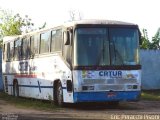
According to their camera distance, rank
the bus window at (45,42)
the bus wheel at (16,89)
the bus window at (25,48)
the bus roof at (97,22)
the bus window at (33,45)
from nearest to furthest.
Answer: the bus roof at (97,22), the bus window at (45,42), the bus window at (33,45), the bus window at (25,48), the bus wheel at (16,89)

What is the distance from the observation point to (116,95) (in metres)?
19.6

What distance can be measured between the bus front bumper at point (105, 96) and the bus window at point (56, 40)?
2.32 meters

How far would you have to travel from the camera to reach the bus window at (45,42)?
22062 millimetres

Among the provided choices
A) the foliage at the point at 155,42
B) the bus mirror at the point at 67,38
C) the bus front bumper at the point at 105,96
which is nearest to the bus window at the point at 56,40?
the bus mirror at the point at 67,38

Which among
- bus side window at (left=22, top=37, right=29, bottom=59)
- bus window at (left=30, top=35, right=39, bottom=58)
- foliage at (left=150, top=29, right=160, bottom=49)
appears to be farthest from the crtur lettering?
foliage at (left=150, top=29, right=160, bottom=49)

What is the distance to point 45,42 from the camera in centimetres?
2234

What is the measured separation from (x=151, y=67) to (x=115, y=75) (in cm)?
1620

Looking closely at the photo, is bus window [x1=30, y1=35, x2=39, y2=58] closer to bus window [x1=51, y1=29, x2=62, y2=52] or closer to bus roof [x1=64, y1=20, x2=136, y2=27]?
bus window [x1=51, y1=29, x2=62, y2=52]

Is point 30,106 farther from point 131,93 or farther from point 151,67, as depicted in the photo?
point 151,67

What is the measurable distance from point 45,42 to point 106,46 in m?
3.67

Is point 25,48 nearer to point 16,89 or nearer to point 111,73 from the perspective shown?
point 16,89

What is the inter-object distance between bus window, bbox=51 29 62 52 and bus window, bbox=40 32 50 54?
1.91 feet

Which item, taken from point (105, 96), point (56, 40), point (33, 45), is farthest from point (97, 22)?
point (33, 45)

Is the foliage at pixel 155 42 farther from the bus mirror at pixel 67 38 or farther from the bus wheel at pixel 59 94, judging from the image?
the bus mirror at pixel 67 38
